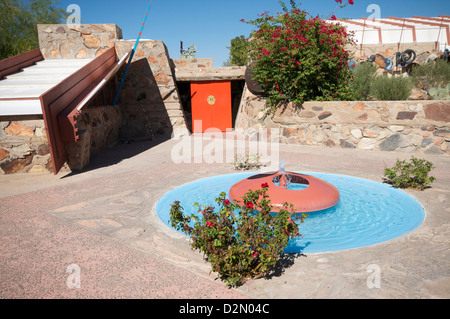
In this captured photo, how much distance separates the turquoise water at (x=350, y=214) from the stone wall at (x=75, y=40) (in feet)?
27.9

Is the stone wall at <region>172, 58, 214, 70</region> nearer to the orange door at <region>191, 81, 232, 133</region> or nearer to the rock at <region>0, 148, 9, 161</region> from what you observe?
the orange door at <region>191, 81, 232, 133</region>

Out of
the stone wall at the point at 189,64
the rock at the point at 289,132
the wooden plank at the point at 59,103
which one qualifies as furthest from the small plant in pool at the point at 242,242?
the stone wall at the point at 189,64

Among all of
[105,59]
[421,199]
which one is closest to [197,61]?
[105,59]

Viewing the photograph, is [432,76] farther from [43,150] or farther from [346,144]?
[43,150]

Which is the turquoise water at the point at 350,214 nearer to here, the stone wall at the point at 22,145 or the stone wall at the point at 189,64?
the stone wall at the point at 22,145

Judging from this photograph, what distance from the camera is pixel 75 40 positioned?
1191 centimetres

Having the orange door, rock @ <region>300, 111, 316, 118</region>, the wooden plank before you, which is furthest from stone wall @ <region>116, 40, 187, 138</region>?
rock @ <region>300, 111, 316, 118</region>

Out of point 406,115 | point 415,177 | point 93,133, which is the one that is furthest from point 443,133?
point 93,133

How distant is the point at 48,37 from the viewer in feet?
38.7

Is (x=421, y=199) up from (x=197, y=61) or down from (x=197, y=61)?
down

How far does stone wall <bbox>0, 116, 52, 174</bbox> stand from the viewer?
6.95 m

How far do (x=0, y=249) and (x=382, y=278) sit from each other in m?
→ 4.22

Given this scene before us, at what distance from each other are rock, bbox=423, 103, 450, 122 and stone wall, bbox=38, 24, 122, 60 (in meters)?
10.9
